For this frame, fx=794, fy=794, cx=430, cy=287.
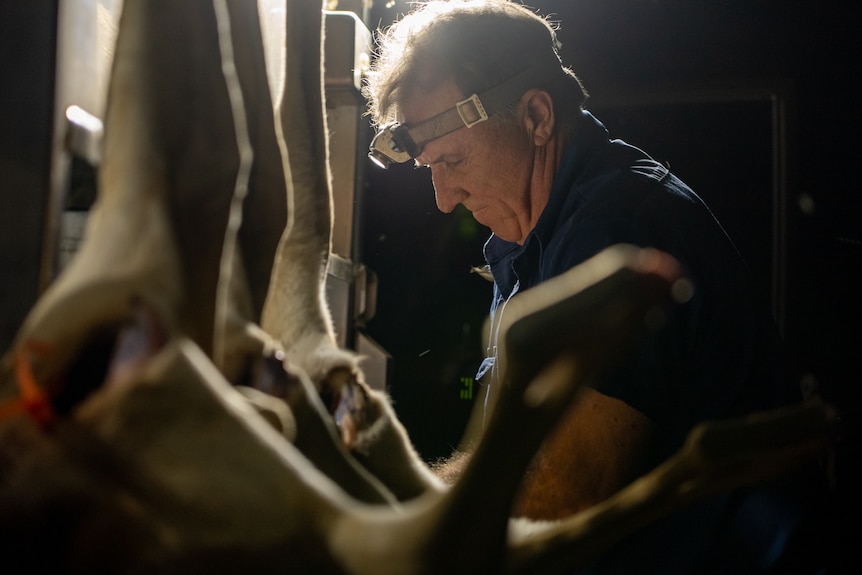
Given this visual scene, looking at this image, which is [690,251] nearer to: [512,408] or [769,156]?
[512,408]

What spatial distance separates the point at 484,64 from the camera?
1.62 m

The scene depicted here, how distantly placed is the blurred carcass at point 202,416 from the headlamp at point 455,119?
1.05m

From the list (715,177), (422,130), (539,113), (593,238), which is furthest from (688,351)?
(715,177)

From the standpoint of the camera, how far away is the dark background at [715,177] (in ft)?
8.82

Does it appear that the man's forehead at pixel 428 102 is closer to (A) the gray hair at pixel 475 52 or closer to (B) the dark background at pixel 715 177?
(A) the gray hair at pixel 475 52

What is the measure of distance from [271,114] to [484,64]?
941 mm

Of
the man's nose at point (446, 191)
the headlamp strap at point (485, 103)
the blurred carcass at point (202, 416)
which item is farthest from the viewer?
the man's nose at point (446, 191)

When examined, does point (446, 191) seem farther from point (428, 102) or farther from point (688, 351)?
point (688, 351)

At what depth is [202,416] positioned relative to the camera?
45 cm

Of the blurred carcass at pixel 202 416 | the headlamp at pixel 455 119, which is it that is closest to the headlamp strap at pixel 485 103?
the headlamp at pixel 455 119

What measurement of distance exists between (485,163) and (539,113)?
6.2 inches

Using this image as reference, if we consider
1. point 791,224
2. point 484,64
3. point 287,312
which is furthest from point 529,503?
point 791,224

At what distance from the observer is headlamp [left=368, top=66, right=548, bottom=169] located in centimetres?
163

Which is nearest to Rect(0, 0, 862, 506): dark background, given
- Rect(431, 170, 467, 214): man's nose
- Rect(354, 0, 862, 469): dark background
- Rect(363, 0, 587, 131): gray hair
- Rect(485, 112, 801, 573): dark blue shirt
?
Rect(354, 0, 862, 469): dark background
